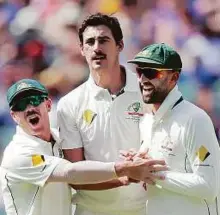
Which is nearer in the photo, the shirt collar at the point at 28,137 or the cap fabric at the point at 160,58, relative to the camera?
the cap fabric at the point at 160,58

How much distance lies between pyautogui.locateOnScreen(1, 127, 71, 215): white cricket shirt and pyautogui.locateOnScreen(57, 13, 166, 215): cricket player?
0.10 metres

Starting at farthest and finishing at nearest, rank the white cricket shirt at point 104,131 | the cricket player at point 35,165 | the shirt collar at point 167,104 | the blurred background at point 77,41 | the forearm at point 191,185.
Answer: the blurred background at point 77,41 < the white cricket shirt at point 104,131 < the cricket player at point 35,165 < the shirt collar at point 167,104 < the forearm at point 191,185

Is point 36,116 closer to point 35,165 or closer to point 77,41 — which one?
point 35,165

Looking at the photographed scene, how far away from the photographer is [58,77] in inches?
158

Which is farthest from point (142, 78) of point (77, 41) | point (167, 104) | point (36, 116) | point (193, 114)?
point (77, 41)

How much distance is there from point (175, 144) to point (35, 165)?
2.05 ft

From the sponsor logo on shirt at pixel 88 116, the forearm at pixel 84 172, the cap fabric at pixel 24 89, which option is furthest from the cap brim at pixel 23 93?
the forearm at pixel 84 172

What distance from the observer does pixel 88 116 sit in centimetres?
315

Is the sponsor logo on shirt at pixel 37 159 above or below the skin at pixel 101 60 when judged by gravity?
below

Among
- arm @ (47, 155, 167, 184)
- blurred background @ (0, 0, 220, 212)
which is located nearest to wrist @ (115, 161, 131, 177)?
arm @ (47, 155, 167, 184)

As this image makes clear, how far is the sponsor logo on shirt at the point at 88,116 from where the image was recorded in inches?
124

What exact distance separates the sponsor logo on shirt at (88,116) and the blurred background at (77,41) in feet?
2.05

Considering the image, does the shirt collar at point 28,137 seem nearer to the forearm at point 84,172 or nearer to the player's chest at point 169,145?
the forearm at point 84,172

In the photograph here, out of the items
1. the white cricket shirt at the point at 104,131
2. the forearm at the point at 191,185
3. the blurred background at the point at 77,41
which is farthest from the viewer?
the blurred background at the point at 77,41
